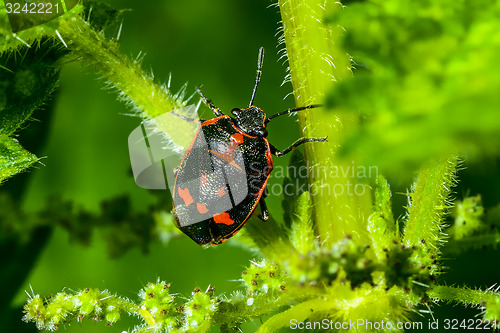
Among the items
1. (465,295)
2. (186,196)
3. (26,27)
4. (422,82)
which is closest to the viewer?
(422,82)

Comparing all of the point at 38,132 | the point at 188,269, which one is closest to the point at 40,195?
the point at 38,132

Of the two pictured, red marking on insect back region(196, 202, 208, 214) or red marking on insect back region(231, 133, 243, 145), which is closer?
red marking on insect back region(196, 202, 208, 214)

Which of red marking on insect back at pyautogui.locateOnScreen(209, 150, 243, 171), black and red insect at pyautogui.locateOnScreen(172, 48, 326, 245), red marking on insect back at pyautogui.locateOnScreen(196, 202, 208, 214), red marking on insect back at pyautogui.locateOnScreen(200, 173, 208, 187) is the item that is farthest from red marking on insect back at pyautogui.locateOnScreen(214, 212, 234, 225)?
red marking on insect back at pyautogui.locateOnScreen(209, 150, 243, 171)

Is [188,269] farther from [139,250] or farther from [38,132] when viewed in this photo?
[38,132]

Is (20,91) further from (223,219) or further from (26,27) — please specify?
(223,219)

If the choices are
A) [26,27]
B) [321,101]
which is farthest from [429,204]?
[26,27]

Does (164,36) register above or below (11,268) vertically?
above

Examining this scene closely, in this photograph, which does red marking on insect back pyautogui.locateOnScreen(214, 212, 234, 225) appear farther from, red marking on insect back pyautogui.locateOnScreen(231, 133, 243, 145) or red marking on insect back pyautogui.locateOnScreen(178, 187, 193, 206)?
red marking on insect back pyautogui.locateOnScreen(231, 133, 243, 145)
